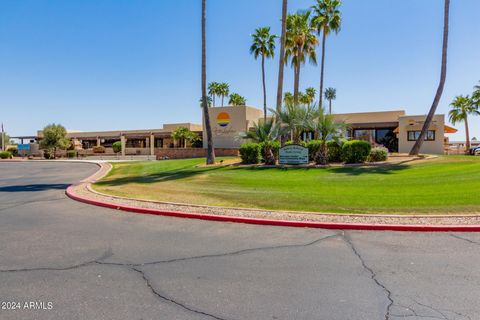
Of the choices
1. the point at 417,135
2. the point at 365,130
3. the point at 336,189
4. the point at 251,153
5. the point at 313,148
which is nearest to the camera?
the point at 336,189

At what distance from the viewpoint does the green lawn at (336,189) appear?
1007 cm

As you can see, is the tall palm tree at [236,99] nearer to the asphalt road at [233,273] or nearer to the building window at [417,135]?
the building window at [417,135]

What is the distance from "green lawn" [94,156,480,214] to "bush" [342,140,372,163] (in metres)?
2.22

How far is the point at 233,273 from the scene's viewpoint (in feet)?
16.7

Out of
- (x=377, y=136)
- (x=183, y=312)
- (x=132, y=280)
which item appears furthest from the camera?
(x=377, y=136)

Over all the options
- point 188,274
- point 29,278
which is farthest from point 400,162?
point 29,278

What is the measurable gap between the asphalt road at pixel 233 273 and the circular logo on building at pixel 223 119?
36774 mm

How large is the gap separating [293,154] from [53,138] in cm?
4854

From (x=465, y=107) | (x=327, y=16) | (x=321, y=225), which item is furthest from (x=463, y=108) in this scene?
(x=321, y=225)

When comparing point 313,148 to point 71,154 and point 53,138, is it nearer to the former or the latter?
point 71,154

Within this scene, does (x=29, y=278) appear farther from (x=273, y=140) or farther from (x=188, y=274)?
(x=273, y=140)

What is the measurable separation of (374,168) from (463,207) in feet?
33.0

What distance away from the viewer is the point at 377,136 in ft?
145

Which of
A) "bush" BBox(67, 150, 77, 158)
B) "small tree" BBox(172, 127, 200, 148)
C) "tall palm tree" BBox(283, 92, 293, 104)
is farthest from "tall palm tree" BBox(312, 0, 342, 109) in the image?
"bush" BBox(67, 150, 77, 158)
